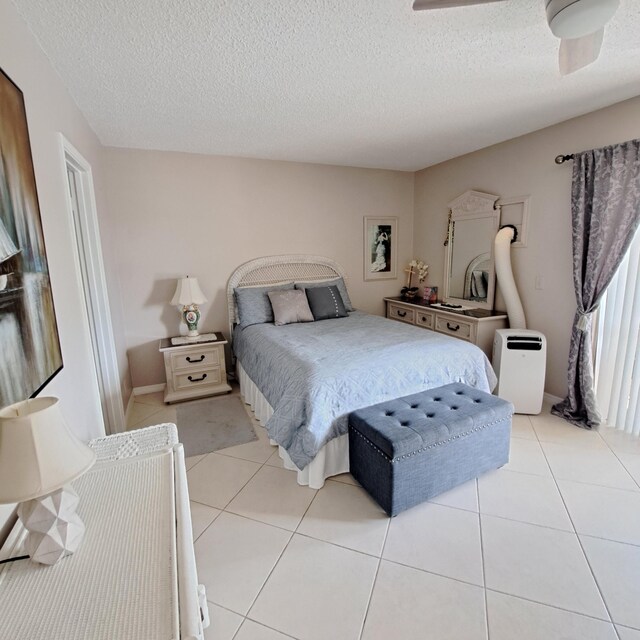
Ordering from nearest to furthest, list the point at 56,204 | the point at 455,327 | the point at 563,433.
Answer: the point at 56,204, the point at 563,433, the point at 455,327

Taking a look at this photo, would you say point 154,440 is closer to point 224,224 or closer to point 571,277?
point 224,224

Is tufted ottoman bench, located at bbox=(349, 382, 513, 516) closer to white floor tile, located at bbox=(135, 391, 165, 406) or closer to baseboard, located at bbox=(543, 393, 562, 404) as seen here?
baseboard, located at bbox=(543, 393, 562, 404)

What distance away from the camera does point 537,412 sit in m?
2.95

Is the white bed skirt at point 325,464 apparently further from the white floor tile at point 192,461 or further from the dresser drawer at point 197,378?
the dresser drawer at point 197,378

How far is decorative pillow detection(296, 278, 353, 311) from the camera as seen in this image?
3896 mm

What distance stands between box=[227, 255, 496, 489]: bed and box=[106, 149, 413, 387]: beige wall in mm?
944

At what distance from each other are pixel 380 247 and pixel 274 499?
339cm

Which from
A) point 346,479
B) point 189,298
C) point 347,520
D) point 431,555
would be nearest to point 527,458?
point 431,555

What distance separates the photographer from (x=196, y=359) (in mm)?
3430

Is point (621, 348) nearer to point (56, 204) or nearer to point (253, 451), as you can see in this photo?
point (253, 451)

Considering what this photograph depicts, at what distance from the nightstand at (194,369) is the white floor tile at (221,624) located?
7.24 ft

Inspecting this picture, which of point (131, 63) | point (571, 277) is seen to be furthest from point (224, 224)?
point (571, 277)

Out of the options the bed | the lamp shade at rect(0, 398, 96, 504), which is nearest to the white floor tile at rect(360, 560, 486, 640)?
the bed

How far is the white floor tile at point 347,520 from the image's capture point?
1757mm
